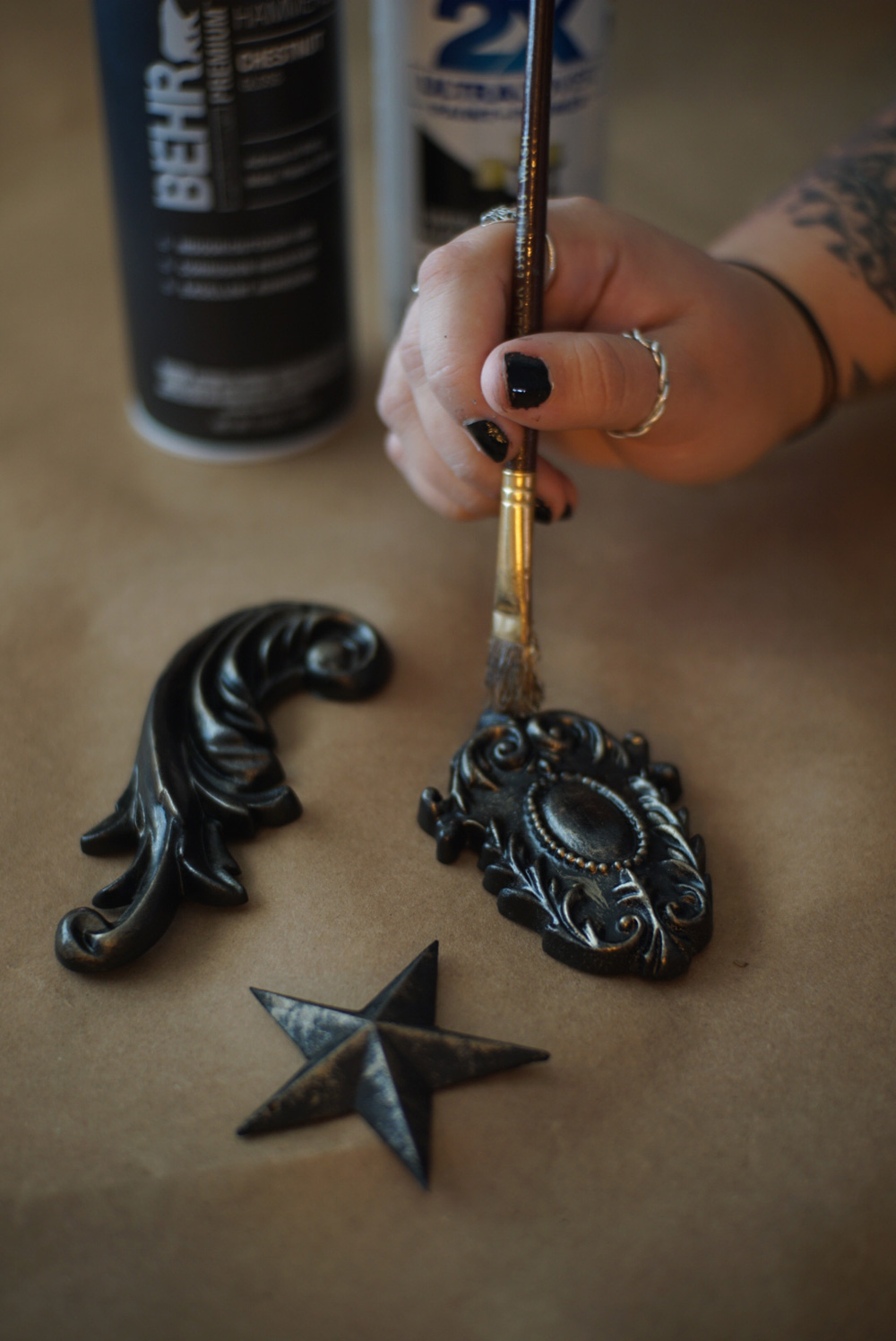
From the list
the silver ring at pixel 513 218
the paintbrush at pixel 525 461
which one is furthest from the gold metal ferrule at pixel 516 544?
the silver ring at pixel 513 218

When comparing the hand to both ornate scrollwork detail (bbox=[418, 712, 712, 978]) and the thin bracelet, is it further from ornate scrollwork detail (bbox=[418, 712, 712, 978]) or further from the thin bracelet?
ornate scrollwork detail (bbox=[418, 712, 712, 978])

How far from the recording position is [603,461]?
67 centimetres

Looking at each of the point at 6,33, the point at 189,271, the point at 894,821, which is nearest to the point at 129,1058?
the point at 894,821

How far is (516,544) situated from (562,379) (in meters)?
0.08

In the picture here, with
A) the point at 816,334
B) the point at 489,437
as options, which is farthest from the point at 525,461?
the point at 816,334

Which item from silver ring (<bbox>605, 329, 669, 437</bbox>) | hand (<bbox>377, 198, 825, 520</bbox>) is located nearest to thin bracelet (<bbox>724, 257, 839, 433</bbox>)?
hand (<bbox>377, 198, 825, 520</bbox>)

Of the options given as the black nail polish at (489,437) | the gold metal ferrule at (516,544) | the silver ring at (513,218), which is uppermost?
the silver ring at (513,218)

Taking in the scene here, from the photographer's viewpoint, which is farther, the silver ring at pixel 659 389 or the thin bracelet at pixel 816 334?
the thin bracelet at pixel 816 334

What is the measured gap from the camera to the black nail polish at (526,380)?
50cm

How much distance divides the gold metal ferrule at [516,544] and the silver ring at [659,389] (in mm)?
84

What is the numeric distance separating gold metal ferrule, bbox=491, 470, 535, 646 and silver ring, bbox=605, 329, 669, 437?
84mm

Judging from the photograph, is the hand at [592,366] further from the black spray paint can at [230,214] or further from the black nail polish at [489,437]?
the black spray paint can at [230,214]

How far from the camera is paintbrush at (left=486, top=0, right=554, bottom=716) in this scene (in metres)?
0.50

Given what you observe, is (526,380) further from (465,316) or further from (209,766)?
(209,766)
